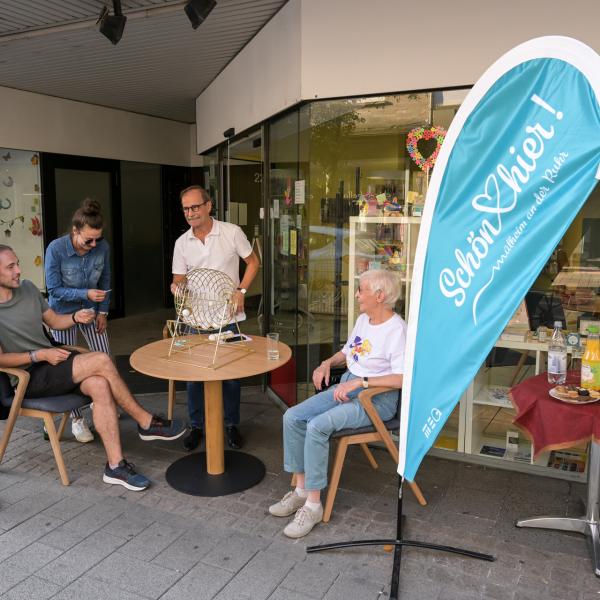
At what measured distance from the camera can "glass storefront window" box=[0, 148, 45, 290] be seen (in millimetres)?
7465

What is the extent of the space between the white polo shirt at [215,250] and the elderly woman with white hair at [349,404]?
3.56ft

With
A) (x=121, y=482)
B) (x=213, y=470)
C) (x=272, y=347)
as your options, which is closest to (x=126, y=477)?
(x=121, y=482)

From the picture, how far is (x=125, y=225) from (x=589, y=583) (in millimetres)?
8021

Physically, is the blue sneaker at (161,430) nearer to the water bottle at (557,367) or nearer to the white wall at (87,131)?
the water bottle at (557,367)

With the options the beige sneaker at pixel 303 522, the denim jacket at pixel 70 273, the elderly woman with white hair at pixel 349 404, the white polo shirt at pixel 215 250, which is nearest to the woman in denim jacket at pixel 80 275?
the denim jacket at pixel 70 273

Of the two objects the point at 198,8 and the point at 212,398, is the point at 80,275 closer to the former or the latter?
the point at 212,398

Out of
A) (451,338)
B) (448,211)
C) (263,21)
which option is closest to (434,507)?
(451,338)

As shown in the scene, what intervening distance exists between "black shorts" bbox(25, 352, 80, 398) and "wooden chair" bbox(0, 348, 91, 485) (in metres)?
0.04

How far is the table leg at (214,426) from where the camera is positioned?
11.6 feet

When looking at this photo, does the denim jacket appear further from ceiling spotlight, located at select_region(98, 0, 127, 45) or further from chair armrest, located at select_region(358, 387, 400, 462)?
chair armrest, located at select_region(358, 387, 400, 462)

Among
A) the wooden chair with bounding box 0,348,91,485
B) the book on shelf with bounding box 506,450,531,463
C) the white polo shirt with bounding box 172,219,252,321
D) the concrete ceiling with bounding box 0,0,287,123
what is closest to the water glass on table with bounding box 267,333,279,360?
the white polo shirt with bounding box 172,219,252,321

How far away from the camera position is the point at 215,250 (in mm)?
4121

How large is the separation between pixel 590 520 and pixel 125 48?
5450 millimetres

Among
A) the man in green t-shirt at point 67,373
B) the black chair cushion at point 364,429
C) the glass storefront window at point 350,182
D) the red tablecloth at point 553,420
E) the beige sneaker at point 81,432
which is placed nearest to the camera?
the red tablecloth at point 553,420
